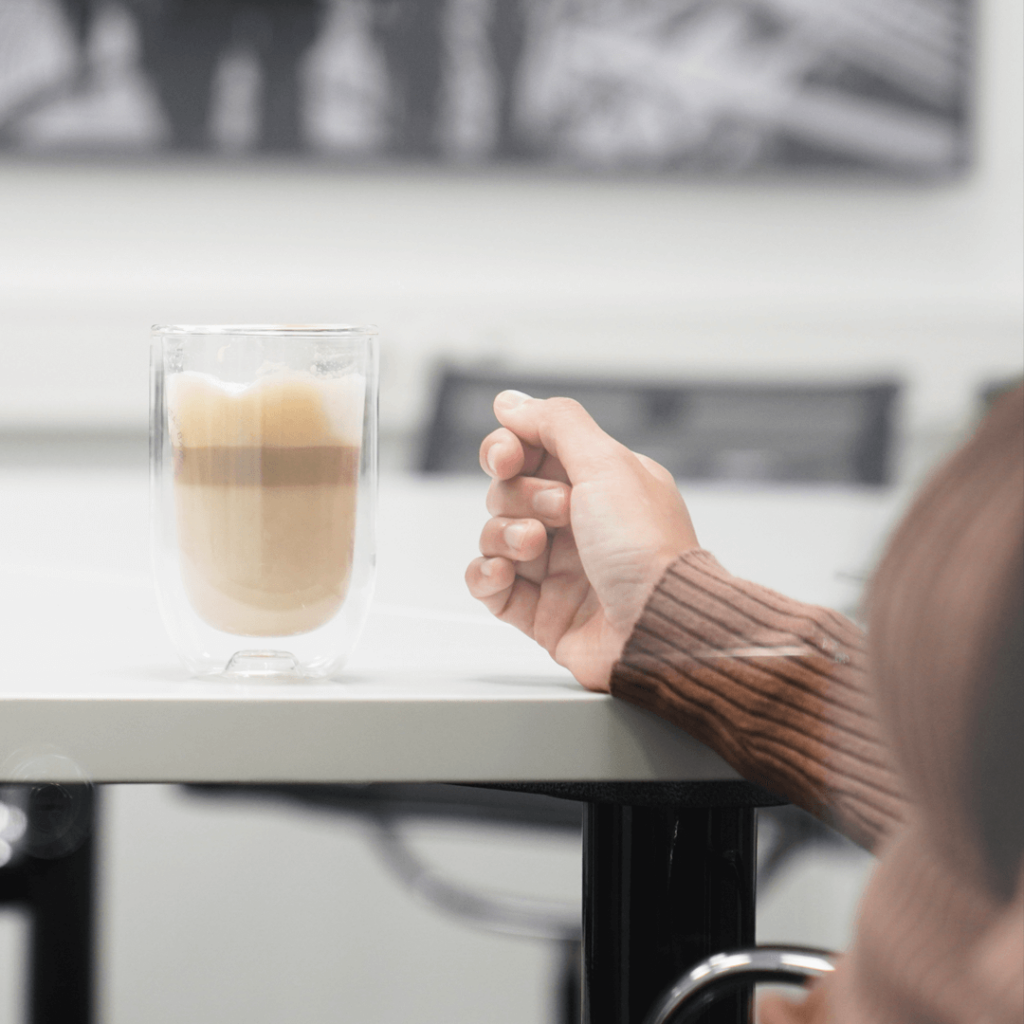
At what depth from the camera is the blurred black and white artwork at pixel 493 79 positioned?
7.29 ft

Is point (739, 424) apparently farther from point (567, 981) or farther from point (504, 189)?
point (504, 189)

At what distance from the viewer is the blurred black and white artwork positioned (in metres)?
2.22

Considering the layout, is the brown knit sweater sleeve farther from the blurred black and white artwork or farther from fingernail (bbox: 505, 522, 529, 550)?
the blurred black and white artwork

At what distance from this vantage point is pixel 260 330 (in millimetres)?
390

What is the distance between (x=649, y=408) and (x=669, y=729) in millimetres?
1244

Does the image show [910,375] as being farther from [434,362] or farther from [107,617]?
[107,617]

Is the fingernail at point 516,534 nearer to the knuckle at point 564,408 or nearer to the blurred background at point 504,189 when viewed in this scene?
the knuckle at point 564,408

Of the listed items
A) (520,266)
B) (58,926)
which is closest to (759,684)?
(58,926)

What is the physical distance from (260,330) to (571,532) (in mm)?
118

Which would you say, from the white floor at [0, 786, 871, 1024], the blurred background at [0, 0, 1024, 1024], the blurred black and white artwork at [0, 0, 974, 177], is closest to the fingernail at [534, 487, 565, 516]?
the white floor at [0, 786, 871, 1024]

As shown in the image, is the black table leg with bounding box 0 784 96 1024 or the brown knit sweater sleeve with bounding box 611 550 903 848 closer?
the brown knit sweater sleeve with bounding box 611 550 903 848

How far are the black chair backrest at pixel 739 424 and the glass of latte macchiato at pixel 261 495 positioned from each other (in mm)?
1086

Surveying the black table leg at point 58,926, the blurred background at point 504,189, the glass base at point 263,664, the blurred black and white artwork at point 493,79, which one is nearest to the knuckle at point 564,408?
the glass base at point 263,664

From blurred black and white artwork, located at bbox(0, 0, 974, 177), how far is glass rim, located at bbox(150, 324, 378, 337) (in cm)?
194
